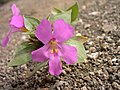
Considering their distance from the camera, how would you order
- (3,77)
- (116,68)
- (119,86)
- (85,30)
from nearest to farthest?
1. (119,86)
2. (116,68)
3. (3,77)
4. (85,30)

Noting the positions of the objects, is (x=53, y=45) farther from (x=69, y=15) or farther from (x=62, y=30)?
(x=69, y=15)

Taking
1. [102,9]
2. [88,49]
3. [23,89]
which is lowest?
[23,89]

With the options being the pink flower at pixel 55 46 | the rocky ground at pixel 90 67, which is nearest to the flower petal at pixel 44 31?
the pink flower at pixel 55 46

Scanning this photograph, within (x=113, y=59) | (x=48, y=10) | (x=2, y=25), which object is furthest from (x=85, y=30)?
(x=2, y=25)

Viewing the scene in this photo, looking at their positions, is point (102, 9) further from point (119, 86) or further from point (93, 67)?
point (119, 86)

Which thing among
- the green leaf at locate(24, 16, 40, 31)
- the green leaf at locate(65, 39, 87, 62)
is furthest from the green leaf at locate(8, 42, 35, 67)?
the green leaf at locate(65, 39, 87, 62)

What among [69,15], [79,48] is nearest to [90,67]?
[79,48]

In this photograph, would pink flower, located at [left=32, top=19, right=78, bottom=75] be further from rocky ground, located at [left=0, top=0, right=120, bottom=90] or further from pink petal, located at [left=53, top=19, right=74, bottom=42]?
rocky ground, located at [left=0, top=0, right=120, bottom=90]
